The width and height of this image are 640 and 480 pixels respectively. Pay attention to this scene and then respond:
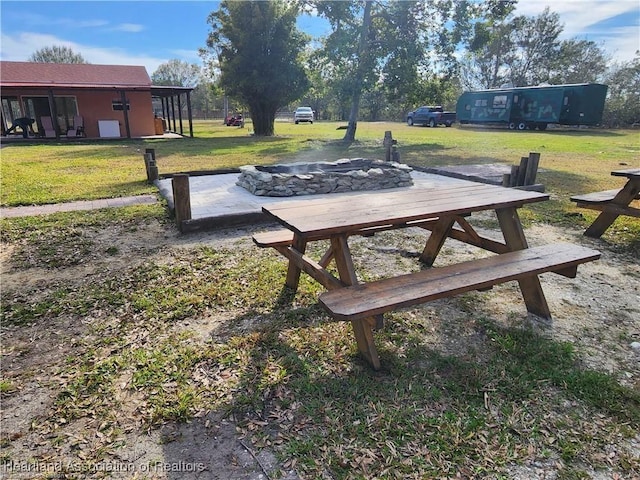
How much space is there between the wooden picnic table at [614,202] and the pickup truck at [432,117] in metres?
25.0

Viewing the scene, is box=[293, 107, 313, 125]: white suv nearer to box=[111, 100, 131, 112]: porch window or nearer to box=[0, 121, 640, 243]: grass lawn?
box=[111, 100, 131, 112]: porch window

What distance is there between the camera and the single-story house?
16.5m

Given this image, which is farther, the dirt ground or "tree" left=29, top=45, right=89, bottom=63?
"tree" left=29, top=45, right=89, bottom=63

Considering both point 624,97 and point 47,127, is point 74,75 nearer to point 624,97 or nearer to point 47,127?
point 47,127

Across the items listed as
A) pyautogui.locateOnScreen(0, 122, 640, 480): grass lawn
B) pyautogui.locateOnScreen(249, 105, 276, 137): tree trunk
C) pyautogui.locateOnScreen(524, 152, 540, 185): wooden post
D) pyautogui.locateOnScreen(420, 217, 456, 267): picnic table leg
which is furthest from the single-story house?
pyautogui.locateOnScreen(420, 217, 456, 267): picnic table leg

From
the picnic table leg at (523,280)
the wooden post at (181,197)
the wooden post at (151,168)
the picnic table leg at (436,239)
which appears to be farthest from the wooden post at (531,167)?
the wooden post at (151,168)

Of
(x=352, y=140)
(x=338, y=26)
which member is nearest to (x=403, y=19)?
(x=338, y=26)

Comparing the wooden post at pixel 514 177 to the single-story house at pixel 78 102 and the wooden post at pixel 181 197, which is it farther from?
the single-story house at pixel 78 102

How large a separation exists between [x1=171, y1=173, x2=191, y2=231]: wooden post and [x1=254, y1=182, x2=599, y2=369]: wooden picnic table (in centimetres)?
182

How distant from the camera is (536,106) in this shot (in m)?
22.7

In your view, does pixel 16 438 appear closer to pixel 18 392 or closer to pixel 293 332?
pixel 18 392

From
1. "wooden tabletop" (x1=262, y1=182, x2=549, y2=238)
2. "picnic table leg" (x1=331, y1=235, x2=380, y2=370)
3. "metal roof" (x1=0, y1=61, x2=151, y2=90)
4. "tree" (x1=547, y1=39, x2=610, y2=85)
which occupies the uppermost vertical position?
"tree" (x1=547, y1=39, x2=610, y2=85)

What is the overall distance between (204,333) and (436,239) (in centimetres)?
208

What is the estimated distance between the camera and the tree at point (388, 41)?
1438 centimetres
